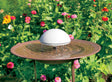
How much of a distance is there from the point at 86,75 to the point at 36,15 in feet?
4.70

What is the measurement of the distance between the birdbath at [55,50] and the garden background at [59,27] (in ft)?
2.46

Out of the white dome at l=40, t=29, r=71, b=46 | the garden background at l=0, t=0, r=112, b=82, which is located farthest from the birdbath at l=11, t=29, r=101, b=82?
the garden background at l=0, t=0, r=112, b=82

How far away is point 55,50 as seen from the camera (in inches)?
91.4

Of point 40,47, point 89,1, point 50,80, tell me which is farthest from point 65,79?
point 89,1

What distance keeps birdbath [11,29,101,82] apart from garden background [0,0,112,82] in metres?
0.75

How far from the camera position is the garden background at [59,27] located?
3.23m

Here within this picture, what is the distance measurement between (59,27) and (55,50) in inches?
54.9

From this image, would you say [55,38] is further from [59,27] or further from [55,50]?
[59,27]

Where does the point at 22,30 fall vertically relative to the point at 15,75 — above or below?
above

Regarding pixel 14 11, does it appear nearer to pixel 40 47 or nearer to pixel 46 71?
pixel 46 71

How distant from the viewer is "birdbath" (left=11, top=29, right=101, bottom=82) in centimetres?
202

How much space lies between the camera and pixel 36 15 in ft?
12.4

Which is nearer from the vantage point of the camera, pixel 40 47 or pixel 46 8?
pixel 40 47

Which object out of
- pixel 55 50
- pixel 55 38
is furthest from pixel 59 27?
pixel 55 38
